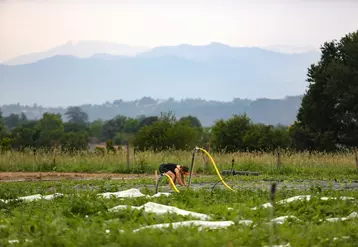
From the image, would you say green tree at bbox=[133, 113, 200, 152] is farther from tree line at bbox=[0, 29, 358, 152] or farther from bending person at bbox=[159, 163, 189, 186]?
bending person at bbox=[159, 163, 189, 186]

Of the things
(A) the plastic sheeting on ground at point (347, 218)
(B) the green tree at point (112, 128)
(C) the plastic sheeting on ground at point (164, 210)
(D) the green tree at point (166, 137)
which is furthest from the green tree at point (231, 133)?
(B) the green tree at point (112, 128)

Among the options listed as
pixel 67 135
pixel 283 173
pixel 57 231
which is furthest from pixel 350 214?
pixel 67 135

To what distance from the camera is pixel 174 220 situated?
32.0 feet

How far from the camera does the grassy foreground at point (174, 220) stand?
799 centimetres

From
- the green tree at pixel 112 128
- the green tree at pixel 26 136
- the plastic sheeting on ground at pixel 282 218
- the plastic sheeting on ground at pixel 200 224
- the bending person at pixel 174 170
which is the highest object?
the plastic sheeting on ground at pixel 200 224

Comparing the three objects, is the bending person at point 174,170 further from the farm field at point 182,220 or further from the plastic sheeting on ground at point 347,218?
the plastic sheeting on ground at point 347,218

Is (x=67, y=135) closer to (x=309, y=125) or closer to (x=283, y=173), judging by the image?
(x=309, y=125)

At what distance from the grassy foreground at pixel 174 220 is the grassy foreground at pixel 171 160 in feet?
40.8

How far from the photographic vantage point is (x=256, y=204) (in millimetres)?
11836

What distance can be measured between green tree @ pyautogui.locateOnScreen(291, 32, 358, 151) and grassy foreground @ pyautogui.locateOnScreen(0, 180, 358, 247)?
106 ft

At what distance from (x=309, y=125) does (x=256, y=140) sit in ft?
13.1

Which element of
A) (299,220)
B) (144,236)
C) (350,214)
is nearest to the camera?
(144,236)

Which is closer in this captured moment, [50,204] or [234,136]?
[50,204]

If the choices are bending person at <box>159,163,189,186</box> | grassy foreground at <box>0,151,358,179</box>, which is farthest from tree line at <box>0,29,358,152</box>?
bending person at <box>159,163,189,186</box>
